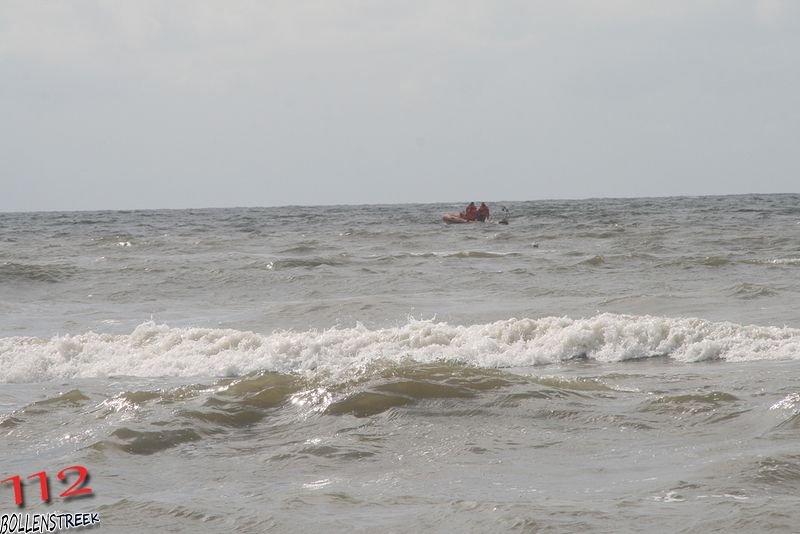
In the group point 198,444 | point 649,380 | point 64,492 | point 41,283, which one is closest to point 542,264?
point 41,283

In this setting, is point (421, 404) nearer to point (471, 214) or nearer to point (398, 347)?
point (398, 347)

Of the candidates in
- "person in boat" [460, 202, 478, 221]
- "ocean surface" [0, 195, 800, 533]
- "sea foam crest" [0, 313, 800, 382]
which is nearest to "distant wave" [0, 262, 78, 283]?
"ocean surface" [0, 195, 800, 533]

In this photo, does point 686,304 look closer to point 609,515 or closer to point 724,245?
point 609,515

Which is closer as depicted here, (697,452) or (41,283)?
(697,452)

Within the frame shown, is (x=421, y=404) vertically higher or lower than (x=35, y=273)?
higher

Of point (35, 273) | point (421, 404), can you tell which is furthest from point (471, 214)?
point (421, 404)

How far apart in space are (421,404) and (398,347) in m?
4.15

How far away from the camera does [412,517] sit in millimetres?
5605

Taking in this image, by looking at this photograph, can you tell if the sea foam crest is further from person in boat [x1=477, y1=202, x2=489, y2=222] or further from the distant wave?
person in boat [x1=477, y1=202, x2=489, y2=222]

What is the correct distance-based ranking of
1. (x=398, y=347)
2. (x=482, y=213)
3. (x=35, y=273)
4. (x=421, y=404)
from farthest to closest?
(x=482, y=213) < (x=35, y=273) < (x=398, y=347) < (x=421, y=404)

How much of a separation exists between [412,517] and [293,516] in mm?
678

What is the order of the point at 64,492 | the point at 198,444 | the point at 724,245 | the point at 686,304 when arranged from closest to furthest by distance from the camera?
the point at 64,492
the point at 198,444
the point at 686,304
the point at 724,245

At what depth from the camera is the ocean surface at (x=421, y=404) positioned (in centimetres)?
579

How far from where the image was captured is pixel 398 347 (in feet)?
41.6
